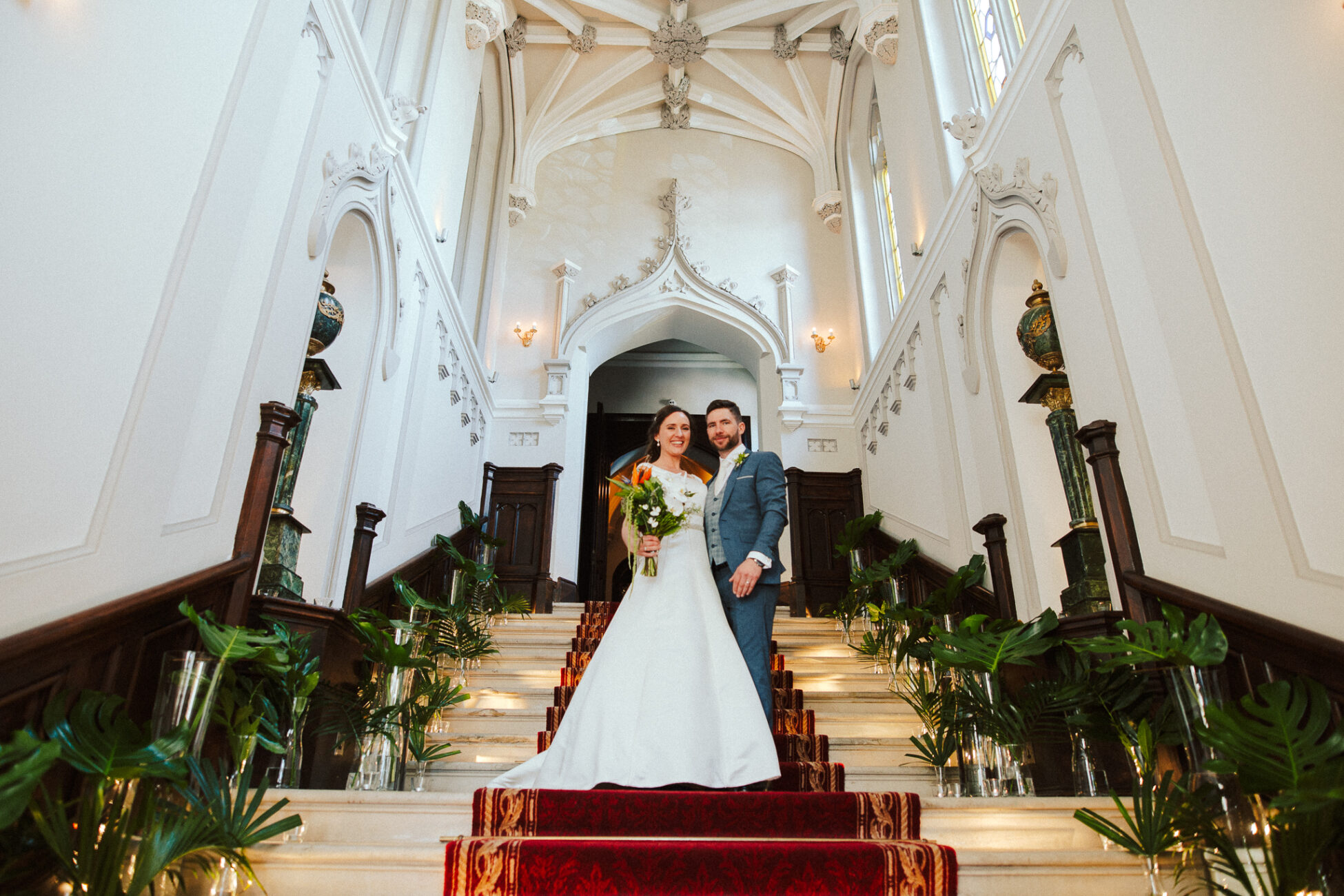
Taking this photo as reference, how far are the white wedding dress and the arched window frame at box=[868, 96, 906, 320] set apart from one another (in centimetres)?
563

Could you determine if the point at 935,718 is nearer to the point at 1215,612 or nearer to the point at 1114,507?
the point at 1114,507

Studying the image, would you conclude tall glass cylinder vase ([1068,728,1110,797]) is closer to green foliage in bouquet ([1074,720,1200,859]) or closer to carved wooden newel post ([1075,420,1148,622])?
carved wooden newel post ([1075,420,1148,622])

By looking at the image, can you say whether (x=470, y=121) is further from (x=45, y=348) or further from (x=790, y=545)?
(x=45, y=348)

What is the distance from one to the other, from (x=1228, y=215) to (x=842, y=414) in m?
7.05

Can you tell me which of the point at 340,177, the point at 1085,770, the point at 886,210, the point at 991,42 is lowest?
the point at 1085,770

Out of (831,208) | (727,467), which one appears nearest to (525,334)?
(831,208)

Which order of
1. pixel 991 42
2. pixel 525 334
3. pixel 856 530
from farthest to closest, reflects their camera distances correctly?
pixel 525 334 → pixel 856 530 → pixel 991 42

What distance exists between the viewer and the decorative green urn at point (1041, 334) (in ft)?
16.0

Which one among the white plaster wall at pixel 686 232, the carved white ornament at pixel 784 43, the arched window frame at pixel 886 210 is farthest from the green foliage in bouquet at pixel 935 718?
the carved white ornament at pixel 784 43

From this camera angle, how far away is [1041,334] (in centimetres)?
492

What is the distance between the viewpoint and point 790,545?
973 centimetres

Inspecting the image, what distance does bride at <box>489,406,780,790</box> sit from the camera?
Answer: 10.7ft

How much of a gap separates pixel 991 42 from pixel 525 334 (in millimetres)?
6353

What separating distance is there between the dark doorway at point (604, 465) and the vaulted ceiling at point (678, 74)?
3503 millimetres
